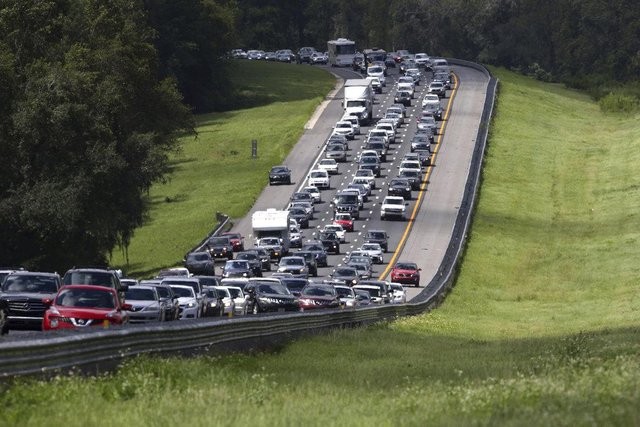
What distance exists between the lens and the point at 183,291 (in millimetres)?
39250

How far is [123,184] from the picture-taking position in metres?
68.5

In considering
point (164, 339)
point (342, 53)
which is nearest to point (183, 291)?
point (164, 339)

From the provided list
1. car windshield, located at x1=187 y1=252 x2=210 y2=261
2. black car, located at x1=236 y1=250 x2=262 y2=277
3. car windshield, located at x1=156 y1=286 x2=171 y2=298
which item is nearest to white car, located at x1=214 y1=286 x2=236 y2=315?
car windshield, located at x1=156 y1=286 x2=171 y2=298

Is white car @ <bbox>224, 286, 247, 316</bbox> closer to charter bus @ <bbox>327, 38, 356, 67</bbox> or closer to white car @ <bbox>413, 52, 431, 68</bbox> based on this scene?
white car @ <bbox>413, 52, 431, 68</bbox>

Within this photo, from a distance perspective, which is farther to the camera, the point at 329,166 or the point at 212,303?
the point at 329,166

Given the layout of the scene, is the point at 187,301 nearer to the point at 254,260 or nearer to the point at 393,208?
the point at 254,260

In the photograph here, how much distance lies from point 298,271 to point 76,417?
173ft

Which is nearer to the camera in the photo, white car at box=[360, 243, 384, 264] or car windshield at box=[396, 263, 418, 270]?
car windshield at box=[396, 263, 418, 270]

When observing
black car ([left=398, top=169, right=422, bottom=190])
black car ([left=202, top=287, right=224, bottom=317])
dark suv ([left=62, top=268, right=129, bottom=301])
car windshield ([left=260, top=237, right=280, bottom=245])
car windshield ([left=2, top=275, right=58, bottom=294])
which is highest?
dark suv ([left=62, top=268, right=129, bottom=301])

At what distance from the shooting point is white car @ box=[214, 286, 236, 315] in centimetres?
4191

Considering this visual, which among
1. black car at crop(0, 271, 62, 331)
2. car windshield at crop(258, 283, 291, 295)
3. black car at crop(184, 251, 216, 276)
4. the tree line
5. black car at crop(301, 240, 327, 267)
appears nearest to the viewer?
black car at crop(0, 271, 62, 331)

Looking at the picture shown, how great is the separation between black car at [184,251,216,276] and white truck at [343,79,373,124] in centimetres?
6155

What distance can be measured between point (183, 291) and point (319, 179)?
64816 millimetres

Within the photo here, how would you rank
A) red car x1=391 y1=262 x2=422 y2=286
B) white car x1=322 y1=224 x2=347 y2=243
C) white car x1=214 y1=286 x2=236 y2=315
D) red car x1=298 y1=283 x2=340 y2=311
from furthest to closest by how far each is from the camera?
white car x1=322 y1=224 x2=347 y2=243 < red car x1=391 y1=262 x2=422 y2=286 < red car x1=298 y1=283 x2=340 y2=311 < white car x1=214 y1=286 x2=236 y2=315
